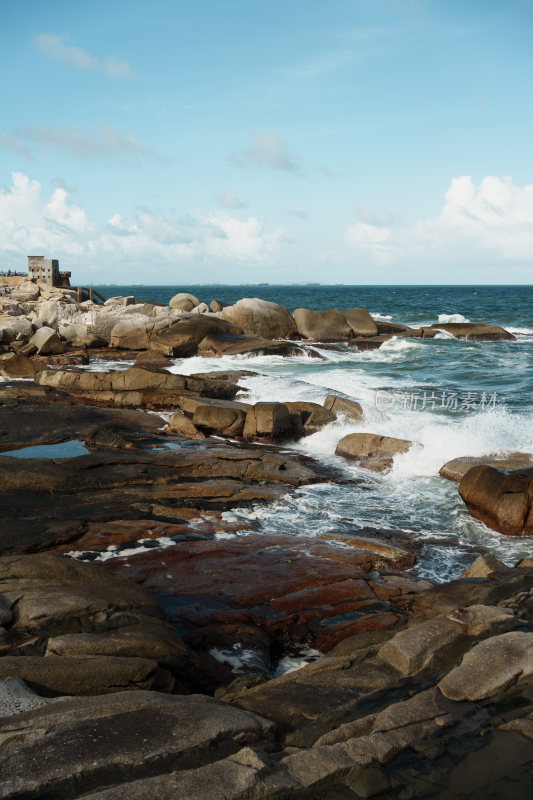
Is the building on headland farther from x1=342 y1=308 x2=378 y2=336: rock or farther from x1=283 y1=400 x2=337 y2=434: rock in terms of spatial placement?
x1=283 y1=400 x2=337 y2=434: rock

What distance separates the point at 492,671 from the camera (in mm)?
4547

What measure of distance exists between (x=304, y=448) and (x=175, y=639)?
10364 mm

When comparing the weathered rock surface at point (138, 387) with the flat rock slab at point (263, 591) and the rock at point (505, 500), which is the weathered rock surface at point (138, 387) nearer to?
the rock at point (505, 500)

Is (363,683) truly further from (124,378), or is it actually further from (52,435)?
(124,378)

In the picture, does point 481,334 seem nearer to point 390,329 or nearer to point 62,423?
point 390,329

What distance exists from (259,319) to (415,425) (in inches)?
746

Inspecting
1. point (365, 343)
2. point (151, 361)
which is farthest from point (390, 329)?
point (151, 361)

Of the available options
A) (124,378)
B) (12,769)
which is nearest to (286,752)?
(12,769)

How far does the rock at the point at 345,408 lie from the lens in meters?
16.9

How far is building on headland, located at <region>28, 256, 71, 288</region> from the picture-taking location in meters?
56.0

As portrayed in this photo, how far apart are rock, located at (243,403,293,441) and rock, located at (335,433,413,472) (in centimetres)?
159

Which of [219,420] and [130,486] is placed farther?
[219,420]

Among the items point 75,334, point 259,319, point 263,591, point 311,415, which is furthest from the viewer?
point 259,319

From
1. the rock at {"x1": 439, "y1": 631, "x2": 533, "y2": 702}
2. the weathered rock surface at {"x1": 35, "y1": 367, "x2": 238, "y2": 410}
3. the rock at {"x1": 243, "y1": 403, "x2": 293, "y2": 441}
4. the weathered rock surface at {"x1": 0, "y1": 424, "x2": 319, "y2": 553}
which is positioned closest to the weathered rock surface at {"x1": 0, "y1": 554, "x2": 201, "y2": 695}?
the rock at {"x1": 439, "y1": 631, "x2": 533, "y2": 702}
